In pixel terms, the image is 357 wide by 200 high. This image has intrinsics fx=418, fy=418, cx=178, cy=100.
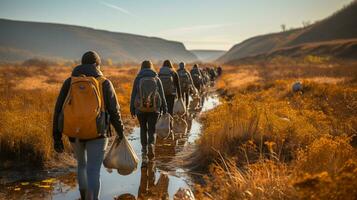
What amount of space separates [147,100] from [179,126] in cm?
454

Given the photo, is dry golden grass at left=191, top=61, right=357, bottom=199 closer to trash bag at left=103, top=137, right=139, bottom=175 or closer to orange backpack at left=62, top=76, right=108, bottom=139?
trash bag at left=103, top=137, right=139, bottom=175

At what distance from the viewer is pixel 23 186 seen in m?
6.56

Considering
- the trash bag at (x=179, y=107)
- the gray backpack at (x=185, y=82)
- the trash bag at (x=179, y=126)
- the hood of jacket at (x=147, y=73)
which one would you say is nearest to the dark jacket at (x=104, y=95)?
the hood of jacket at (x=147, y=73)

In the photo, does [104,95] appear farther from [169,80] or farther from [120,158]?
[169,80]

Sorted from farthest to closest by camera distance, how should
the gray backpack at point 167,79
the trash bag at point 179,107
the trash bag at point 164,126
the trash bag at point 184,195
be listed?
the trash bag at point 179,107
the gray backpack at point 167,79
the trash bag at point 164,126
the trash bag at point 184,195

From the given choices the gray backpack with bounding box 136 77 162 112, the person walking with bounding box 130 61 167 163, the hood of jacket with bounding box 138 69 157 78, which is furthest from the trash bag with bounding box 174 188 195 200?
the hood of jacket with bounding box 138 69 157 78

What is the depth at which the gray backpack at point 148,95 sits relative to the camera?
7832 millimetres

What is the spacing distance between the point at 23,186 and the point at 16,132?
4.88ft

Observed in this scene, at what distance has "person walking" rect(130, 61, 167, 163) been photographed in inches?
309

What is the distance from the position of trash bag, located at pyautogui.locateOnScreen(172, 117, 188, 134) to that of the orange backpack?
23.1 feet

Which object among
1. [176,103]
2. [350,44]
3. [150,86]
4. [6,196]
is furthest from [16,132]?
[350,44]

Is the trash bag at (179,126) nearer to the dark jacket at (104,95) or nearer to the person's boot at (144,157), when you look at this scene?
the person's boot at (144,157)

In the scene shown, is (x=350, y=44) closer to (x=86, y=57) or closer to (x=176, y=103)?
(x=176, y=103)

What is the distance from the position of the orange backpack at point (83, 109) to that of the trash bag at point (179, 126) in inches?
277
